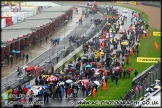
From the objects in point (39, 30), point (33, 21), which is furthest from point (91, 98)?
point (33, 21)

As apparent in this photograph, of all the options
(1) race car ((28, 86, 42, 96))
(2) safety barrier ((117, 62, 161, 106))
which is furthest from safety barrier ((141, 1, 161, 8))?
(1) race car ((28, 86, 42, 96))

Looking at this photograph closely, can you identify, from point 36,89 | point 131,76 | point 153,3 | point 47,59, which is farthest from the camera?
point 153,3

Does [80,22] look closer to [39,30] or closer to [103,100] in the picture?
[39,30]

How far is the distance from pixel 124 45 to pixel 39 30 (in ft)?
42.1

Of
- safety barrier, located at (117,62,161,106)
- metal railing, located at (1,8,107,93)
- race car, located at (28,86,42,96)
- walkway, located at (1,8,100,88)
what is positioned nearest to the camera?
safety barrier, located at (117,62,161,106)

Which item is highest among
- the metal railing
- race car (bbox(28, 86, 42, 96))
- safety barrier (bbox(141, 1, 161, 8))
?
safety barrier (bbox(141, 1, 161, 8))

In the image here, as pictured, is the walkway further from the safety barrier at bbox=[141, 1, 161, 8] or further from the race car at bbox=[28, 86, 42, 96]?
the safety barrier at bbox=[141, 1, 161, 8]

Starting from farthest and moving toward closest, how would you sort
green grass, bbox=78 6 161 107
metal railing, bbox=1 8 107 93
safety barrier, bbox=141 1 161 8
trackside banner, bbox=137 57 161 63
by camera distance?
1. safety barrier, bbox=141 1 161 8
2. trackside banner, bbox=137 57 161 63
3. metal railing, bbox=1 8 107 93
4. green grass, bbox=78 6 161 107

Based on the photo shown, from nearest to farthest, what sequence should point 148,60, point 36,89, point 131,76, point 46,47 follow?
1. point 36,89
2. point 131,76
3. point 148,60
4. point 46,47

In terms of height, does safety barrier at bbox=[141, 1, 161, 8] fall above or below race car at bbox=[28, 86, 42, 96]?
above

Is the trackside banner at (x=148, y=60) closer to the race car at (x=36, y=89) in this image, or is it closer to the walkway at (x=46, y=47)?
the walkway at (x=46, y=47)

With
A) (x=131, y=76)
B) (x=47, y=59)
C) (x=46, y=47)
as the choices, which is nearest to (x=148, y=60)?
(x=131, y=76)

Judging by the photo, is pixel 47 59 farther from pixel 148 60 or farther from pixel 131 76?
pixel 131 76

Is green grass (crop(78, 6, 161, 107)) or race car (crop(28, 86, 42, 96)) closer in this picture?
race car (crop(28, 86, 42, 96))
